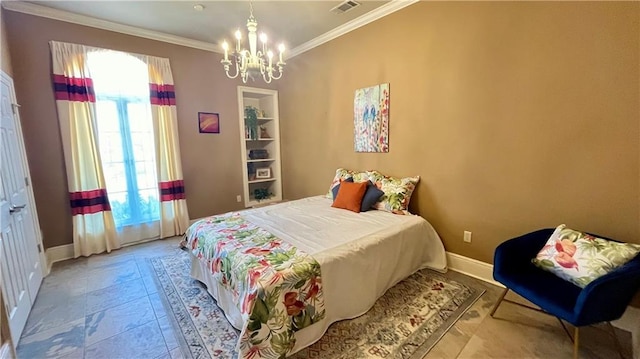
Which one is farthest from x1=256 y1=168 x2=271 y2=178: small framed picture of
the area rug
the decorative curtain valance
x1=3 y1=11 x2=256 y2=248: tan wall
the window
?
the area rug

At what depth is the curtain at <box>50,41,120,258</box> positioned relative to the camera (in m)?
2.98

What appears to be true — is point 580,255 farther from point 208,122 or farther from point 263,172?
point 208,122

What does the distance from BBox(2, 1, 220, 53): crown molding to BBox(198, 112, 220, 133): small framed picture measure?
3.19 feet

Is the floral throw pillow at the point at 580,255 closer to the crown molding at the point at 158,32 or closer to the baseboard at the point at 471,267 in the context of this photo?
the baseboard at the point at 471,267

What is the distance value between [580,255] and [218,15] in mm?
3991

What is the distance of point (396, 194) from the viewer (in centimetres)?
286

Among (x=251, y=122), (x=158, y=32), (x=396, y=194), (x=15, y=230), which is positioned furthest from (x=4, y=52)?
(x=396, y=194)

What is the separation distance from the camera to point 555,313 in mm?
1564

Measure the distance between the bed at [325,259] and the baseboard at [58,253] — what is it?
73.4 inches

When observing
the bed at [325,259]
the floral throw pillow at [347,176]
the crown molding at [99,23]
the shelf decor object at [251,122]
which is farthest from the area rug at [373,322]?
the crown molding at [99,23]

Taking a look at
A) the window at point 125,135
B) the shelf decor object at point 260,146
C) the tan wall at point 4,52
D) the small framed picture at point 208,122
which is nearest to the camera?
the tan wall at point 4,52

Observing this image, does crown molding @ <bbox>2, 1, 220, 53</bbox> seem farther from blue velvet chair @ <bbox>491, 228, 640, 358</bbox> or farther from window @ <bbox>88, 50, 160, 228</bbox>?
blue velvet chair @ <bbox>491, 228, 640, 358</bbox>

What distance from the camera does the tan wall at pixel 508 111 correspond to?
1.81 m

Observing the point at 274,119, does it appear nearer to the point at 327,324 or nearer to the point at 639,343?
the point at 327,324
